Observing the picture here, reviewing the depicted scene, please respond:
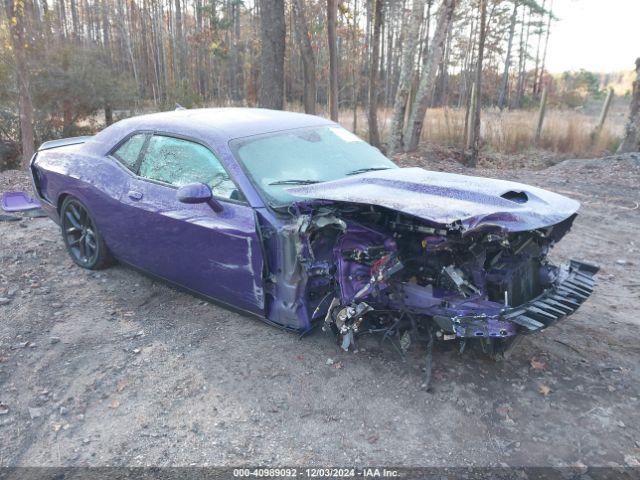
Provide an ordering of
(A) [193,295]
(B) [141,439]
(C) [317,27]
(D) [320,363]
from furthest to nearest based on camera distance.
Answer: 1. (C) [317,27]
2. (A) [193,295]
3. (D) [320,363]
4. (B) [141,439]

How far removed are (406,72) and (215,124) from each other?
8530 millimetres

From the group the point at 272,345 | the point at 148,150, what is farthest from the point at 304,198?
the point at 148,150

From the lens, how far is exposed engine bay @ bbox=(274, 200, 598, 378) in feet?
9.84

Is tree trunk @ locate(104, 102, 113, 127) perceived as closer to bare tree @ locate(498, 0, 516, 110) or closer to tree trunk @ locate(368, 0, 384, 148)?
tree trunk @ locate(368, 0, 384, 148)

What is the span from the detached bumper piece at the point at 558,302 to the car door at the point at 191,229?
1.69m

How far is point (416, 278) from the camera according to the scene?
10.7ft

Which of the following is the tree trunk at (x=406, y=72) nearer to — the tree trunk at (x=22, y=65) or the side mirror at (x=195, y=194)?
the tree trunk at (x=22, y=65)

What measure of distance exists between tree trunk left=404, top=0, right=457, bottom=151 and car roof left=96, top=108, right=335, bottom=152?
7622 mm

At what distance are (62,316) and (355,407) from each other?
8.58 feet

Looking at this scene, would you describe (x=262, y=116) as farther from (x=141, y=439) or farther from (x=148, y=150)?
(x=141, y=439)

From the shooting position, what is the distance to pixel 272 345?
361 centimetres

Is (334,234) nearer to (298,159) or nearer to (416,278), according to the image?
(416,278)

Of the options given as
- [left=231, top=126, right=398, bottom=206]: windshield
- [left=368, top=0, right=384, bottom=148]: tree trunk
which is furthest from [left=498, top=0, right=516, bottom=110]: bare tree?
[left=231, top=126, right=398, bottom=206]: windshield

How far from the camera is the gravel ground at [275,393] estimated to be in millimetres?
2641
